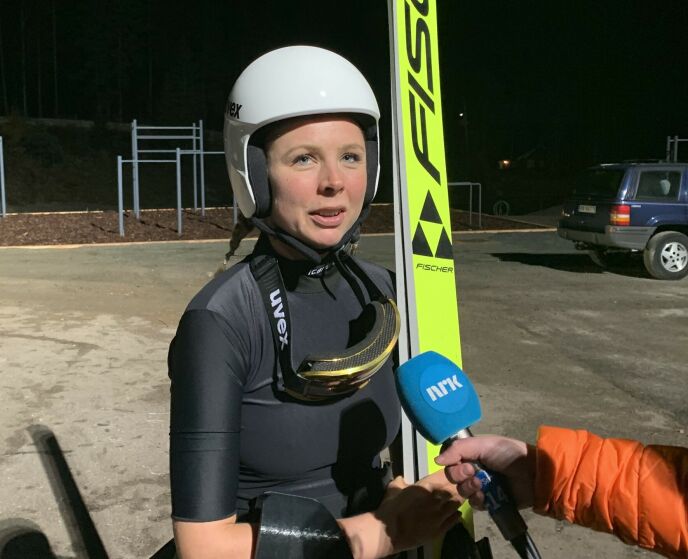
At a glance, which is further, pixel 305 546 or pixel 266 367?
pixel 266 367

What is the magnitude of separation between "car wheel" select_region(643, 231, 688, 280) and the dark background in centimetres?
2234

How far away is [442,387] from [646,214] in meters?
12.4

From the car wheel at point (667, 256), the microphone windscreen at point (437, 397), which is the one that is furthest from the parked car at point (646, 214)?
the microphone windscreen at point (437, 397)

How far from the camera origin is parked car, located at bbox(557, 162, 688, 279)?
1303 cm

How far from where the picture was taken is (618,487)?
1.76m

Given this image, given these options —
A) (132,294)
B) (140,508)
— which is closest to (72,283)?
(132,294)

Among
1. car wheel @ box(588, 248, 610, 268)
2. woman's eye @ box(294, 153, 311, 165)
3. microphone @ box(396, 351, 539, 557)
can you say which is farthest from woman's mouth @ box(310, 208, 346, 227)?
car wheel @ box(588, 248, 610, 268)

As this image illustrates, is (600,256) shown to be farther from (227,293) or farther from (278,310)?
(227,293)

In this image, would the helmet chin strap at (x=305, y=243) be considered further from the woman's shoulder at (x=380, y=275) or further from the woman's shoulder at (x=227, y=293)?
the woman's shoulder at (x=380, y=275)

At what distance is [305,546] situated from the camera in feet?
5.35

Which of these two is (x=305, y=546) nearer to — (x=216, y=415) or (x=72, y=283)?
(x=216, y=415)

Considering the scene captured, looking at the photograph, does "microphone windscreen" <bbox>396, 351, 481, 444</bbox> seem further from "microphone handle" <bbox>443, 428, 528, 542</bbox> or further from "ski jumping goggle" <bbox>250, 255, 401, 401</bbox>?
"ski jumping goggle" <bbox>250, 255, 401, 401</bbox>

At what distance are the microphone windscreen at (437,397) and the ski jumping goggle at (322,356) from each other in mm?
166

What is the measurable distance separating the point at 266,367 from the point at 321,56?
769mm
